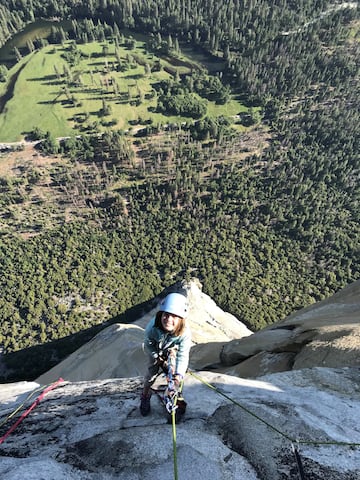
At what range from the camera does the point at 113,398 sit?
10.2 metres

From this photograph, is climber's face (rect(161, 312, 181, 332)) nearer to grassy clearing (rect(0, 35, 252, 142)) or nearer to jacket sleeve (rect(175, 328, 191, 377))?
jacket sleeve (rect(175, 328, 191, 377))

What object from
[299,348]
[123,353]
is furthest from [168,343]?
[123,353]

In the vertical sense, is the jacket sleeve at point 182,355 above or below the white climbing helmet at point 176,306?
below

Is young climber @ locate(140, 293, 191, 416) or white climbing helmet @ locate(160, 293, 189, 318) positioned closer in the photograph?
white climbing helmet @ locate(160, 293, 189, 318)

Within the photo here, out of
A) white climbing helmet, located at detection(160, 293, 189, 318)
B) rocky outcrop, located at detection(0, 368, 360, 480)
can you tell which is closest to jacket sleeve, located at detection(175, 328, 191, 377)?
white climbing helmet, located at detection(160, 293, 189, 318)

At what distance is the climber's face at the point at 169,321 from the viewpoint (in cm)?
679

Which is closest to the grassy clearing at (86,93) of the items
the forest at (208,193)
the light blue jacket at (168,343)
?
the forest at (208,193)

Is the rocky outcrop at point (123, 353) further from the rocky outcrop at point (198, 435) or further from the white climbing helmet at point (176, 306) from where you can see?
the white climbing helmet at point (176, 306)

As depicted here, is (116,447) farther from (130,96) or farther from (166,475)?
(130,96)

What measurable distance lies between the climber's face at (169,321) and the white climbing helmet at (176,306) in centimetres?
18

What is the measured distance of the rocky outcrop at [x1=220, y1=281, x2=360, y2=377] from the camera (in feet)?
44.7

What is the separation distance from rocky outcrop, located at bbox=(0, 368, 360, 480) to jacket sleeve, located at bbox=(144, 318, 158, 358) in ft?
7.49

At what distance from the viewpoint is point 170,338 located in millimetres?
A: 7387

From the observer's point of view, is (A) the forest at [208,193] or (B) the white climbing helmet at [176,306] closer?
(B) the white climbing helmet at [176,306]
